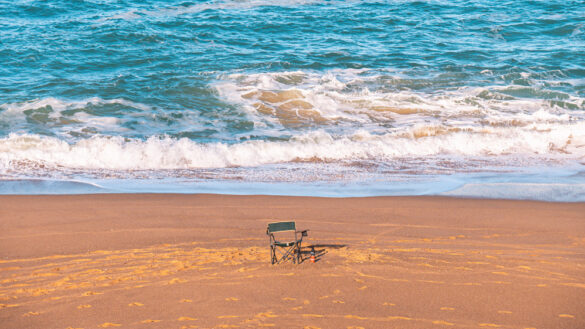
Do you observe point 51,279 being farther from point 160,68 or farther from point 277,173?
point 160,68

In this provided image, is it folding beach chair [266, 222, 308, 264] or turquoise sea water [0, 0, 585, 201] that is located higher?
turquoise sea water [0, 0, 585, 201]

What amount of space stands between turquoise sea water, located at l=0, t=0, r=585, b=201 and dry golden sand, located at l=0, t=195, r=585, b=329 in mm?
714

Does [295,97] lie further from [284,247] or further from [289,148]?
[284,247]

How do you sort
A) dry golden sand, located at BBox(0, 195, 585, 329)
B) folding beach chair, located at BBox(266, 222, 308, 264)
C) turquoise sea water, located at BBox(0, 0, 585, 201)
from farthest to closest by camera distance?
turquoise sea water, located at BBox(0, 0, 585, 201) < folding beach chair, located at BBox(266, 222, 308, 264) < dry golden sand, located at BBox(0, 195, 585, 329)

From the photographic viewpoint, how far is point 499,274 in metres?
4.29

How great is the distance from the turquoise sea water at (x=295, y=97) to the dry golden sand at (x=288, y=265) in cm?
71

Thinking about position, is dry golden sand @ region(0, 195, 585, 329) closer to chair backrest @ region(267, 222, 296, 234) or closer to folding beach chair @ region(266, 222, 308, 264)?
folding beach chair @ region(266, 222, 308, 264)

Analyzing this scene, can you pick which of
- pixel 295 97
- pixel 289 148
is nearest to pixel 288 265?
pixel 289 148

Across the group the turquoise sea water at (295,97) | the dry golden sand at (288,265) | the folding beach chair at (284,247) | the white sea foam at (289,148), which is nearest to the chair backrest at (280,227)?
the folding beach chair at (284,247)

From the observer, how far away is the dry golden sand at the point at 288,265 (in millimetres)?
3746

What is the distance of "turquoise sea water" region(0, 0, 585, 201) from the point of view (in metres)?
7.26

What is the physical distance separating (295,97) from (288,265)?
6.73 metres

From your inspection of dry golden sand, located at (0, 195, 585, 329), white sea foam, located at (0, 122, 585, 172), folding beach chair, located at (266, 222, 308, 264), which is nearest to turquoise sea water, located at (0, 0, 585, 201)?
Answer: white sea foam, located at (0, 122, 585, 172)

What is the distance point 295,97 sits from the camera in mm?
10812
